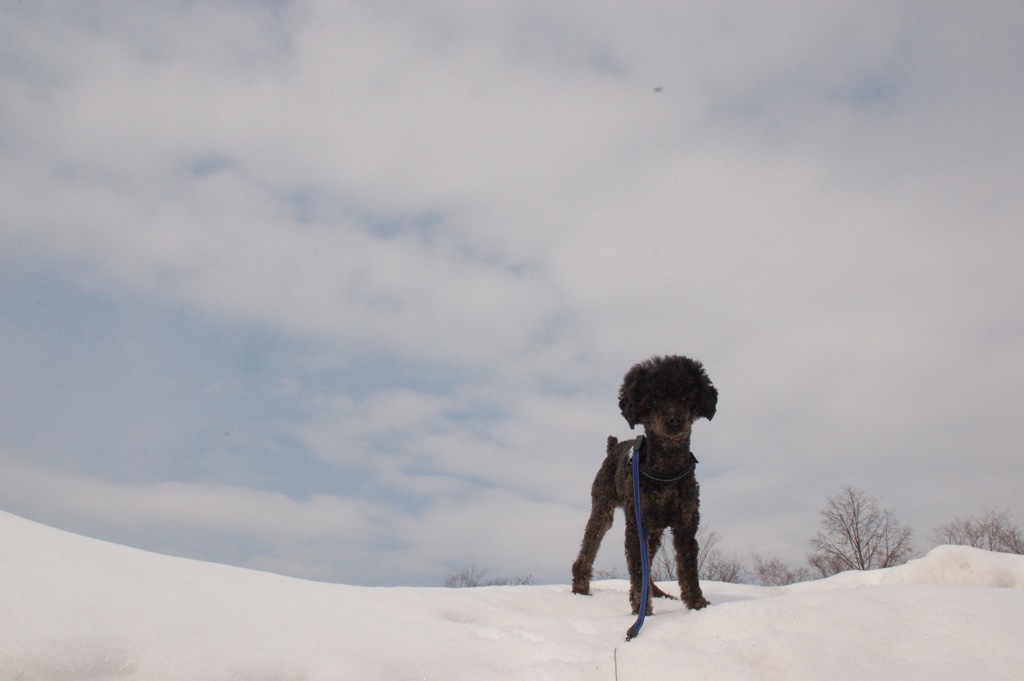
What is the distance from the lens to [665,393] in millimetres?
6566

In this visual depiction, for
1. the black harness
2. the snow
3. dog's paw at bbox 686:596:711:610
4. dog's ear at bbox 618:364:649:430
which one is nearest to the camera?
the snow

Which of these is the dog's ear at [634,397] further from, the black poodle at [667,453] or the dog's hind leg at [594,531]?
the dog's hind leg at [594,531]

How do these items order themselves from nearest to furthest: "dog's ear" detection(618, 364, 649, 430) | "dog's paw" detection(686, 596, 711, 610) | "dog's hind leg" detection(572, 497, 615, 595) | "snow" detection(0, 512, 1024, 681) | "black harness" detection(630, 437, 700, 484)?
"snow" detection(0, 512, 1024, 681) → "dog's paw" detection(686, 596, 711, 610) → "black harness" detection(630, 437, 700, 484) → "dog's ear" detection(618, 364, 649, 430) → "dog's hind leg" detection(572, 497, 615, 595)

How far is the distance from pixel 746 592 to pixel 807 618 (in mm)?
3954

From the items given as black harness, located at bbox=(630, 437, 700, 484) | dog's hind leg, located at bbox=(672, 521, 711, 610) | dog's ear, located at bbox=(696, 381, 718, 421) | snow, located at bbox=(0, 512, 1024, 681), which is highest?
dog's ear, located at bbox=(696, 381, 718, 421)

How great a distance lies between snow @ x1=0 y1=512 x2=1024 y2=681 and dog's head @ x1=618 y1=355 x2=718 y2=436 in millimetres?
2338

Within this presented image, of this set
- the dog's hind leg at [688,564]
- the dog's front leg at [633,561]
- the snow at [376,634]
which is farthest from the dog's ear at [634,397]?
the snow at [376,634]

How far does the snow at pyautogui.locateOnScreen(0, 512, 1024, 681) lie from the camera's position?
9.32 feet

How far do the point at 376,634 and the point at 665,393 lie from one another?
3.93 metres

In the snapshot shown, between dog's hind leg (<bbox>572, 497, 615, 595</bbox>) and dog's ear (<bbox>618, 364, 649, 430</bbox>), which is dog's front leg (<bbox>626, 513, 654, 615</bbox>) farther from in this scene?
dog's hind leg (<bbox>572, 497, 615, 595</bbox>)

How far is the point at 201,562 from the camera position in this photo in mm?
4164

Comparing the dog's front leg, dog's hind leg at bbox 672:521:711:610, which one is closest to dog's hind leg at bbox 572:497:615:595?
the dog's front leg

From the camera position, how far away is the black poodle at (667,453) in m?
6.35

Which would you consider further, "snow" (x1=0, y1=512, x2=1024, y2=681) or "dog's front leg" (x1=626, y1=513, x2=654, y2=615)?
"dog's front leg" (x1=626, y1=513, x2=654, y2=615)
